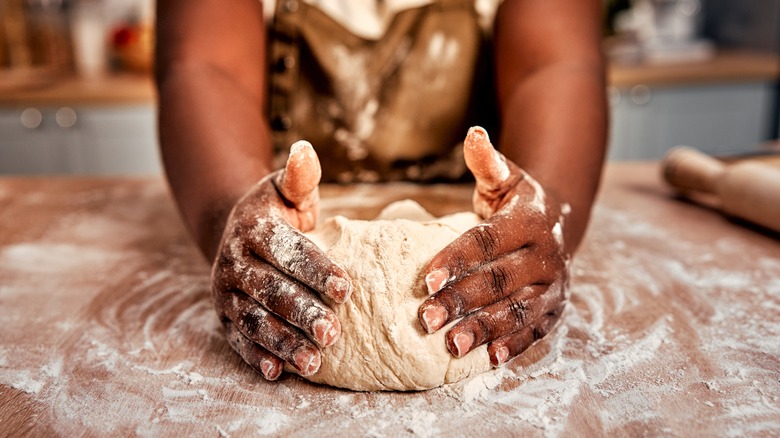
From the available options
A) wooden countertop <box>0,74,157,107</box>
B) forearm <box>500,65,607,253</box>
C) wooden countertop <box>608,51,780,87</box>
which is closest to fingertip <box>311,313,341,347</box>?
forearm <box>500,65,607,253</box>

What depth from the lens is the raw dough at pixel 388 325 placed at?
37.7 inches

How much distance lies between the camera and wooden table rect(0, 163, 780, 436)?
2.93 feet

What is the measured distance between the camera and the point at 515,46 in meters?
1.49

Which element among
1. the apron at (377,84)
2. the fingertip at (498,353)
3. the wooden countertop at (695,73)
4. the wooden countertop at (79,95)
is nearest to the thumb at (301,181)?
the fingertip at (498,353)

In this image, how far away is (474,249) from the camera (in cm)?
96

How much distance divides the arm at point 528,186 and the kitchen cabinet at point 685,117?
166 cm

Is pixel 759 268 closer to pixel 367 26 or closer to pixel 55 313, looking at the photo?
pixel 367 26

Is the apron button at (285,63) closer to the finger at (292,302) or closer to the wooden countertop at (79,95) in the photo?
the finger at (292,302)

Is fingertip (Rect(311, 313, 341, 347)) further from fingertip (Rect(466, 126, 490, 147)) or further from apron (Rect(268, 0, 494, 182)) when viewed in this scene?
apron (Rect(268, 0, 494, 182))

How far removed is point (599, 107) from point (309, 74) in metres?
0.68

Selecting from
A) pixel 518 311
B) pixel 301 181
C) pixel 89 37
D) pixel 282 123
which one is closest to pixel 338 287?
pixel 301 181

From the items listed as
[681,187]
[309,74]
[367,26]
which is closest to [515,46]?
[367,26]

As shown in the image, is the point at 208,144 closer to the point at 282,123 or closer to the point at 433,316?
the point at 282,123

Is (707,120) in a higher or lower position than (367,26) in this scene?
lower
